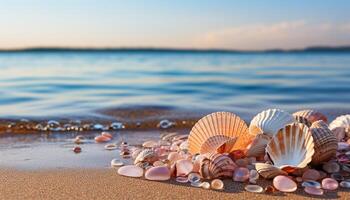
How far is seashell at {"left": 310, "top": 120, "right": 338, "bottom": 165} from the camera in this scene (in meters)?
2.92

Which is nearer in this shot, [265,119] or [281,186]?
[281,186]

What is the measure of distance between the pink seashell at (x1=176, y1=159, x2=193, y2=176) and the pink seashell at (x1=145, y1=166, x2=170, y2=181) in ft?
0.23

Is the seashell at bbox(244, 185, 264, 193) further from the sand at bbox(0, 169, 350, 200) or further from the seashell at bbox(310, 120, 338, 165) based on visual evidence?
the seashell at bbox(310, 120, 338, 165)

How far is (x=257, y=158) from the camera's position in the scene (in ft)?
10.6

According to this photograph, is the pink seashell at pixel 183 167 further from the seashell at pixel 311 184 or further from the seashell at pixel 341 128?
the seashell at pixel 341 128

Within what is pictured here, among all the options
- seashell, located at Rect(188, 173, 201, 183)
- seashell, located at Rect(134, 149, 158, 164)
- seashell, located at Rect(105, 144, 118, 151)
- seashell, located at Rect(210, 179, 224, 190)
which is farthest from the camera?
seashell, located at Rect(105, 144, 118, 151)

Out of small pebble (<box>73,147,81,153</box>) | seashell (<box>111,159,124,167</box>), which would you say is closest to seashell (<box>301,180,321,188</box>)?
seashell (<box>111,159,124,167</box>)

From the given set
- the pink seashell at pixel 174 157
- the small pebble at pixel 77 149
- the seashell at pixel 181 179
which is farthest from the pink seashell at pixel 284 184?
the small pebble at pixel 77 149

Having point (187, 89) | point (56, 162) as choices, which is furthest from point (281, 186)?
point (187, 89)

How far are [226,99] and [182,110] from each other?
1944 millimetres

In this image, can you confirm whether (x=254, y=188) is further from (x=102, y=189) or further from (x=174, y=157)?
(x=102, y=189)

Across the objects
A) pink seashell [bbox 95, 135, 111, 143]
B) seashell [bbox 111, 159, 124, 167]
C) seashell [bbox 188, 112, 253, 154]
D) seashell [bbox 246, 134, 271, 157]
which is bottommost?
pink seashell [bbox 95, 135, 111, 143]

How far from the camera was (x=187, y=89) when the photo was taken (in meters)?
9.88

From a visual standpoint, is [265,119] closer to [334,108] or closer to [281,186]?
[281,186]
